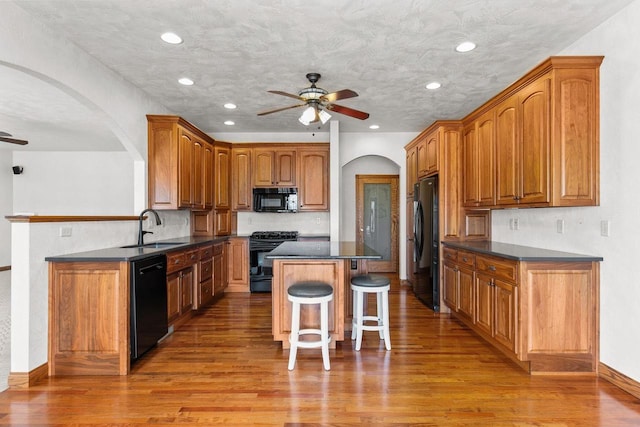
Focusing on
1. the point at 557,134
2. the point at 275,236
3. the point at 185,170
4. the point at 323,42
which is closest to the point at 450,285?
the point at 557,134

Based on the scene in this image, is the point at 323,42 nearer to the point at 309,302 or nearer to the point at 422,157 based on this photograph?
the point at 309,302

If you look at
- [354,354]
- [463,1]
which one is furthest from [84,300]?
[463,1]

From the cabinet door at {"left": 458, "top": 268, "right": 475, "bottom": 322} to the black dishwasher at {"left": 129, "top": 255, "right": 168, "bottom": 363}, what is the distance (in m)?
3.00

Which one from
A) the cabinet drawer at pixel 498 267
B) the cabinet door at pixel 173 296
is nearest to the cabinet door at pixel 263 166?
the cabinet door at pixel 173 296

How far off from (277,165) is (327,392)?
396 centimetres

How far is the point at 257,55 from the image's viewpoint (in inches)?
122

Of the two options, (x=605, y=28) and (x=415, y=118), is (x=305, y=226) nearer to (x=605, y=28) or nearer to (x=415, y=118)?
(x=415, y=118)

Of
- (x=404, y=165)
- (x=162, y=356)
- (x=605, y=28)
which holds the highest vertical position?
(x=605, y=28)

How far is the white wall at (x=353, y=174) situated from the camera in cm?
679

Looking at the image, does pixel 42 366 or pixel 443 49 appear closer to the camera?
pixel 42 366

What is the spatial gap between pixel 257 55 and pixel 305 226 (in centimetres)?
337

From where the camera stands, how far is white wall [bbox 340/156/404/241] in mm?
6785

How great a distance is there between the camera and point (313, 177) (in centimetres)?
564

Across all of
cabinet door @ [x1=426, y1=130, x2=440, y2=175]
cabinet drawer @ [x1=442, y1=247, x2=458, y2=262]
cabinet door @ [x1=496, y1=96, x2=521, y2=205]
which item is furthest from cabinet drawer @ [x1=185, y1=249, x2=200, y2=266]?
cabinet door @ [x1=496, y1=96, x2=521, y2=205]
